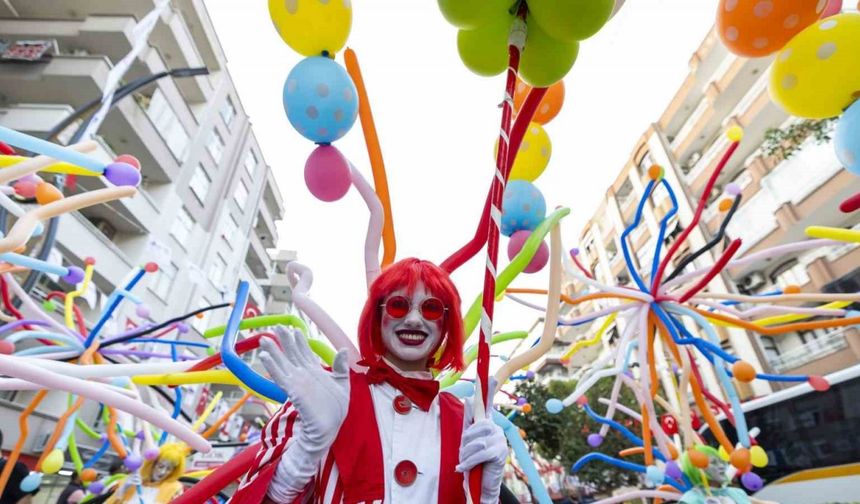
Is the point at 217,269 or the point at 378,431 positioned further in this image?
the point at 217,269

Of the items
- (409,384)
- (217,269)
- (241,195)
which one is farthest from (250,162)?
(409,384)

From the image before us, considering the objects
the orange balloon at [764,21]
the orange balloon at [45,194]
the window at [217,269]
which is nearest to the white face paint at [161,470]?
the orange balloon at [45,194]

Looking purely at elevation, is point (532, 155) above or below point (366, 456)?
above

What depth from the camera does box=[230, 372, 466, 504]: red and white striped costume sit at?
3.85 feet

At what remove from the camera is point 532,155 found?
2949mm

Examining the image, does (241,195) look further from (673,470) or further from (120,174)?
(673,470)

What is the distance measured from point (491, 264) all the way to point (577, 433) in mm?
17454

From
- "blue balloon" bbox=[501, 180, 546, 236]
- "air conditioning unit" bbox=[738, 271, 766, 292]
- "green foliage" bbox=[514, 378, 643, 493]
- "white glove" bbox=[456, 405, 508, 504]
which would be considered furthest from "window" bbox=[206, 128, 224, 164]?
"air conditioning unit" bbox=[738, 271, 766, 292]

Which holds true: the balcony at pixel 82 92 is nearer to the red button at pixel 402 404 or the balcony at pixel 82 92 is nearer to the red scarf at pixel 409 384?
the red scarf at pixel 409 384

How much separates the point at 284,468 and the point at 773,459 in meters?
8.18

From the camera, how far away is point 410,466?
4.00 feet

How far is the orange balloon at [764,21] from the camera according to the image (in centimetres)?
202

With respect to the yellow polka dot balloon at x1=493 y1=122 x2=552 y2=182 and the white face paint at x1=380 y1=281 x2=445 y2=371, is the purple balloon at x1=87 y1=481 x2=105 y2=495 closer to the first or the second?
the white face paint at x1=380 y1=281 x2=445 y2=371

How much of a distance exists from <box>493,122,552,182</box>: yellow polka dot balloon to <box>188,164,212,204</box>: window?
1406 centimetres
